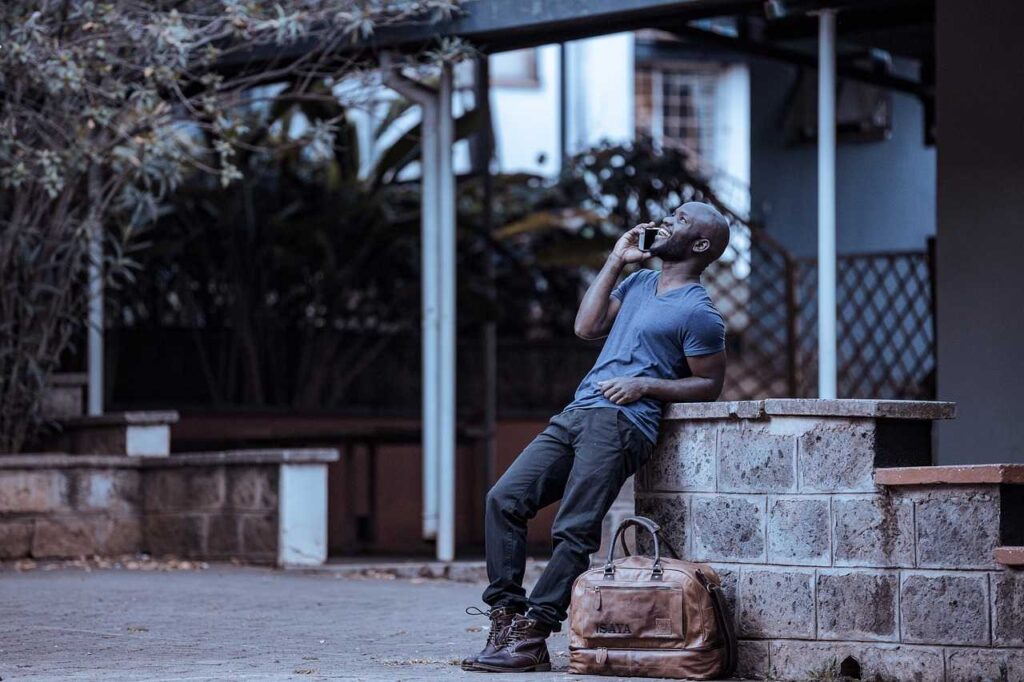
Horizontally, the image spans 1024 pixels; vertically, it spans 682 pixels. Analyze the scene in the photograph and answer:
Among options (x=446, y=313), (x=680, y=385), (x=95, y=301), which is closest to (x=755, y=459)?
(x=680, y=385)

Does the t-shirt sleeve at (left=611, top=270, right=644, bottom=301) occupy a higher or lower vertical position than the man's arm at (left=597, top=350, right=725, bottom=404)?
higher

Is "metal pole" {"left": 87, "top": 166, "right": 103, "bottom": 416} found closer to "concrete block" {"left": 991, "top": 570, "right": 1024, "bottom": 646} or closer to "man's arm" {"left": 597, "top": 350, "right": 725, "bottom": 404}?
"man's arm" {"left": 597, "top": 350, "right": 725, "bottom": 404}

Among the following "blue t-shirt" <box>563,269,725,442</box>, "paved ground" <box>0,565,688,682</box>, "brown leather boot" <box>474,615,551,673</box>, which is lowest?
"paved ground" <box>0,565,688,682</box>

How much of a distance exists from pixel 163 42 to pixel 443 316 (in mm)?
2303

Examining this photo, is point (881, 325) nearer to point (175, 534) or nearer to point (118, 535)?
point (175, 534)

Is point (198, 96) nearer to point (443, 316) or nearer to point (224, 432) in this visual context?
point (443, 316)

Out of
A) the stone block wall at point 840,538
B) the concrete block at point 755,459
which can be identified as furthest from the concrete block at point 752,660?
the concrete block at point 755,459

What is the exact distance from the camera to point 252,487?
31.6ft

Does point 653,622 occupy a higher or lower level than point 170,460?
lower

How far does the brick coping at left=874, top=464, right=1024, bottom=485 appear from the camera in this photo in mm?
5121

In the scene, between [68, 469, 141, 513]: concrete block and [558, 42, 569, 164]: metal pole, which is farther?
[558, 42, 569, 164]: metal pole

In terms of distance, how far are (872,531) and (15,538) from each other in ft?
19.2

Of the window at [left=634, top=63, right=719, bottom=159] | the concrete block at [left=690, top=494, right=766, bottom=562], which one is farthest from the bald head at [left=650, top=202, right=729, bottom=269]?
the window at [left=634, top=63, right=719, bottom=159]

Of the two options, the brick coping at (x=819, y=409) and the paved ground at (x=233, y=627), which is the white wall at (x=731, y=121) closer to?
the paved ground at (x=233, y=627)
